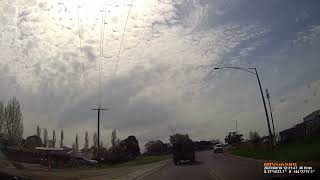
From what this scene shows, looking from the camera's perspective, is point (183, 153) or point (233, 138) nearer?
point (183, 153)

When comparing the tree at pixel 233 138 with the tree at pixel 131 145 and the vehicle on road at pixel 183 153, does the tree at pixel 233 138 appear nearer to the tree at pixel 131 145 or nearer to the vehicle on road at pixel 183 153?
the tree at pixel 131 145

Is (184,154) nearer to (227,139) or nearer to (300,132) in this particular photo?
(300,132)

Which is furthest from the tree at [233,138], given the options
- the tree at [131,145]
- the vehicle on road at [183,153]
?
the vehicle on road at [183,153]

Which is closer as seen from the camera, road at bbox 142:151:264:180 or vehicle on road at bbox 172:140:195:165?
road at bbox 142:151:264:180

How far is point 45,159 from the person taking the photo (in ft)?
172

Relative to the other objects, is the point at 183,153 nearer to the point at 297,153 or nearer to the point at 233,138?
the point at 297,153

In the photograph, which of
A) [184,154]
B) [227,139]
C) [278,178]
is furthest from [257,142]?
[227,139]

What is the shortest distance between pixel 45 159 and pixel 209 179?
33.3 metres
